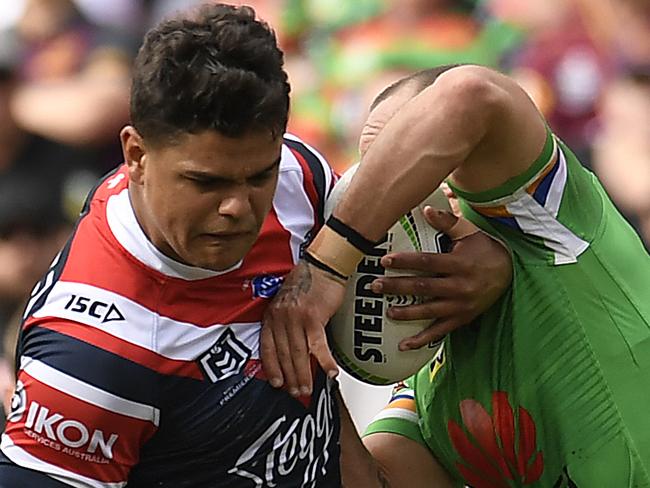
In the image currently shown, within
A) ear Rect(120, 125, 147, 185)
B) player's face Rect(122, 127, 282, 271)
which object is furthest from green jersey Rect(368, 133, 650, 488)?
ear Rect(120, 125, 147, 185)

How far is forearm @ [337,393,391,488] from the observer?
239 cm

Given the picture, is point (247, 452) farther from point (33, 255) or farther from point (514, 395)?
point (33, 255)

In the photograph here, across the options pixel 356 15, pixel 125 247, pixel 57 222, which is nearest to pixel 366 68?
pixel 356 15

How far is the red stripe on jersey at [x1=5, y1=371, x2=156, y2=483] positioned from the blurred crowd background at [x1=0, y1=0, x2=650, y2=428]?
2.13 metres

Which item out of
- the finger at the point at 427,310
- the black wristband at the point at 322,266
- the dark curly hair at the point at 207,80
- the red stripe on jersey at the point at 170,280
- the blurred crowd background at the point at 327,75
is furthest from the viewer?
the blurred crowd background at the point at 327,75

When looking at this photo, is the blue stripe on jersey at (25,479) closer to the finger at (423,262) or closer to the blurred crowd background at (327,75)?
the finger at (423,262)

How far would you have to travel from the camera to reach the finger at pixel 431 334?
2.22 metres

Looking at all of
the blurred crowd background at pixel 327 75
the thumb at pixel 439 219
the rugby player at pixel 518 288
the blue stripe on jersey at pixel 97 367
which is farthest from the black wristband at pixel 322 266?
the blurred crowd background at pixel 327 75

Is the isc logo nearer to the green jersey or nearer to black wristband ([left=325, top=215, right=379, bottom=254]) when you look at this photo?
black wristband ([left=325, top=215, right=379, bottom=254])

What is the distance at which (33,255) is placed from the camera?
427 cm

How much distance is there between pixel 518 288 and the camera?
226 cm

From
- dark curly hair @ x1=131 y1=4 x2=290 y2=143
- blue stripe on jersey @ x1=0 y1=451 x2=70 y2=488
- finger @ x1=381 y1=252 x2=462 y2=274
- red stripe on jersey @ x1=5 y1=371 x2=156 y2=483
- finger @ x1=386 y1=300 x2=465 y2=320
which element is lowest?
blue stripe on jersey @ x1=0 y1=451 x2=70 y2=488

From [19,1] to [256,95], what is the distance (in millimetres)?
3068

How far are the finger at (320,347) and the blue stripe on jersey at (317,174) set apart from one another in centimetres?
22
